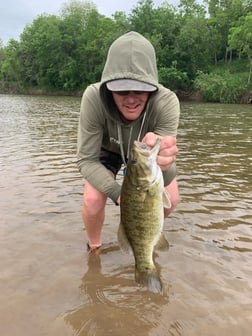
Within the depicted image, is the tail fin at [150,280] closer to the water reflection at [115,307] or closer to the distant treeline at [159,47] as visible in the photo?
the water reflection at [115,307]

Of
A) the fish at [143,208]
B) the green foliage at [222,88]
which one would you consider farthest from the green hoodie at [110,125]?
the green foliage at [222,88]

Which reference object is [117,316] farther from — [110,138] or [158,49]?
[158,49]

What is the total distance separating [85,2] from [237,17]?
35193mm

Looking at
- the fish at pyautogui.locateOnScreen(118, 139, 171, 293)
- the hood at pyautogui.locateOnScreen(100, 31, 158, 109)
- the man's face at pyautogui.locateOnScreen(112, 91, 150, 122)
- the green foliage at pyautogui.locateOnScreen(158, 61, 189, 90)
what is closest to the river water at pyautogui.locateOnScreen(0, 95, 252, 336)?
the fish at pyautogui.locateOnScreen(118, 139, 171, 293)

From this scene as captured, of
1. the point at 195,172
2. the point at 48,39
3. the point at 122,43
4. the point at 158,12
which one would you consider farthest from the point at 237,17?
the point at 122,43

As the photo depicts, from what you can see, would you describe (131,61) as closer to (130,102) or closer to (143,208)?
(130,102)

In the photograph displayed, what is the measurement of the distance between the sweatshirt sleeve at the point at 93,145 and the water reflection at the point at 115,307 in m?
0.75

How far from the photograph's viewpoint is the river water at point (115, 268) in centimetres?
281

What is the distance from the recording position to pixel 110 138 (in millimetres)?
3918

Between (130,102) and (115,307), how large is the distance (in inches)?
70.7

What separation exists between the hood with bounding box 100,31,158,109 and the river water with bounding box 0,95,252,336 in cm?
179

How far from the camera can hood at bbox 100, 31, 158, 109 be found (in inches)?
129

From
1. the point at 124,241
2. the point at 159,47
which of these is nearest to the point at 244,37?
the point at 159,47

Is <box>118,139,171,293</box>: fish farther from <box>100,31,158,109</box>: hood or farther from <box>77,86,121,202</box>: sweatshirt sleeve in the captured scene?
<box>100,31,158,109</box>: hood
